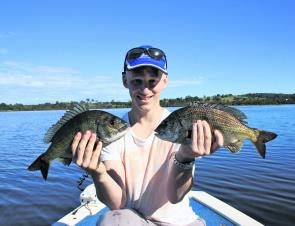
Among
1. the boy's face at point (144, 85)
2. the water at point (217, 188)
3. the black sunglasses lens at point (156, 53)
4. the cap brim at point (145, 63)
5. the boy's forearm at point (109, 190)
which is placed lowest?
the water at point (217, 188)

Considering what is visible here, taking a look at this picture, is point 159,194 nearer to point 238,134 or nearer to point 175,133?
point 175,133

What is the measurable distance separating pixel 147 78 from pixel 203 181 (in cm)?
1200

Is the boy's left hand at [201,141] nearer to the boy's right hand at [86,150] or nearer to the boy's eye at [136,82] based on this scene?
the boy's right hand at [86,150]

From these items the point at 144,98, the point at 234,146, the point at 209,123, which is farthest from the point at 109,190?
the point at 234,146

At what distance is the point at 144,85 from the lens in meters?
4.86

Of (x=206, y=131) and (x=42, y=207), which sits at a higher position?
(x=206, y=131)

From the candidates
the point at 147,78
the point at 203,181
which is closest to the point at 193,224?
the point at 147,78

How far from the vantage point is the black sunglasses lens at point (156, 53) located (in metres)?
4.90

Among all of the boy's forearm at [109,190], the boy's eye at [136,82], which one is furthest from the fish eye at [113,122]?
the boy's eye at [136,82]

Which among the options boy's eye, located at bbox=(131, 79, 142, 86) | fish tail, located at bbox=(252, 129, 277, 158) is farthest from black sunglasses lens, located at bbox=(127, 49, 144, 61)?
fish tail, located at bbox=(252, 129, 277, 158)

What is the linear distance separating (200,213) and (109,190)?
3.47 metres

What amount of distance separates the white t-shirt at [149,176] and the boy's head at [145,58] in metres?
0.93

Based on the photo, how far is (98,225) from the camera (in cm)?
442

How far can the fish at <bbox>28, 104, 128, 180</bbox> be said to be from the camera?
13.4 feet
